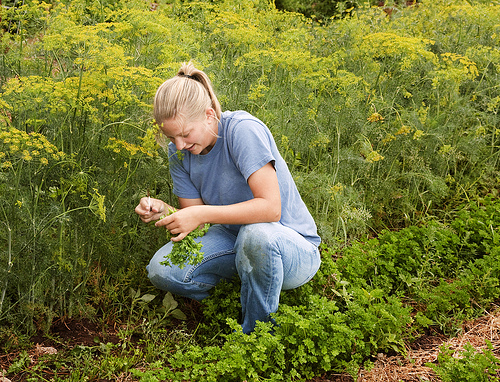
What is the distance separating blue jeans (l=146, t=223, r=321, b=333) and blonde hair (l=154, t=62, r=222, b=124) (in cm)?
67

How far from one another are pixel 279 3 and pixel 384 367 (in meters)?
6.92

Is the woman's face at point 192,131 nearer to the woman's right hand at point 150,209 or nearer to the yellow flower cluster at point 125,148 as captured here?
the yellow flower cluster at point 125,148

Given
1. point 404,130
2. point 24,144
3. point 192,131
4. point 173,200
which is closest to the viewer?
point 24,144

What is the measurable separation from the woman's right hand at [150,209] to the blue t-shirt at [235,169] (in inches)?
10.7

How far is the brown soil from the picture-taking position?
2.56 meters

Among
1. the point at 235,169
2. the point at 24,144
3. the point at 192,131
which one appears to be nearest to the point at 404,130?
the point at 235,169

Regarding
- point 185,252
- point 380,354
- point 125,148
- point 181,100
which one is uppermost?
point 181,100

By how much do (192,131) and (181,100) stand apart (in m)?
0.18

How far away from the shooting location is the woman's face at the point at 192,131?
2424 millimetres

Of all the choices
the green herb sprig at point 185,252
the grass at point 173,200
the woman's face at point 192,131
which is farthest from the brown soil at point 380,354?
the woman's face at point 192,131

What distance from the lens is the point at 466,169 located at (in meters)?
4.98

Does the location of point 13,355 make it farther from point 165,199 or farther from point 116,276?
point 165,199

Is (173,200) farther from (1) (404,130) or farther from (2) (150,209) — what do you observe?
(1) (404,130)

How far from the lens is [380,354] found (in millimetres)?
2771
